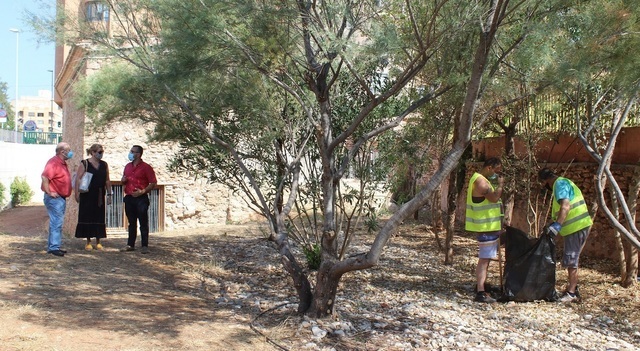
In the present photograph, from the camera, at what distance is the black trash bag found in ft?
21.7

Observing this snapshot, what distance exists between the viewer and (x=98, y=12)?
8203 millimetres

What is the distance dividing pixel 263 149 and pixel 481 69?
398 centimetres

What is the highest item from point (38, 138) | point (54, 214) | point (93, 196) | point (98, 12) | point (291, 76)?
point (38, 138)

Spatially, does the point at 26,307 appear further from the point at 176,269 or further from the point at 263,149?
the point at 263,149

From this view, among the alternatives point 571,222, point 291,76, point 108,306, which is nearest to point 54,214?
point 108,306

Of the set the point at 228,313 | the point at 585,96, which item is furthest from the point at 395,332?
the point at 585,96

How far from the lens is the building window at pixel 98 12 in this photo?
8.11 m

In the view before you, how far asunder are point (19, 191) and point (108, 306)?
903 inches

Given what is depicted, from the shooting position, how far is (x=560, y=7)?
5.75 m

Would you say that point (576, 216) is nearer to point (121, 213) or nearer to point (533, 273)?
point (533, 273)

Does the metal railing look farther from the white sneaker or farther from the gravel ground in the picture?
the white sneaker

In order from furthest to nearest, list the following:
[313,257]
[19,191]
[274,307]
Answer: [19,191] → [313,257] → [274,307]

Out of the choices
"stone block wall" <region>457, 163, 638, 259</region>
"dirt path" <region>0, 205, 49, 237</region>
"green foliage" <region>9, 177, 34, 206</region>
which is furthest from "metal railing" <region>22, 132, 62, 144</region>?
"stone block wall" <region>457, 163, 638, 259</region>

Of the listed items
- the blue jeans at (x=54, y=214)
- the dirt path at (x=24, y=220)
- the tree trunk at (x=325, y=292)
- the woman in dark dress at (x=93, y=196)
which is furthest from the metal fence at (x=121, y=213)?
the tree trunk at (x=325, y=292)
